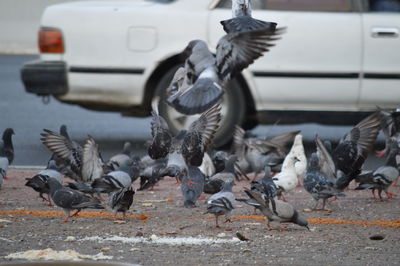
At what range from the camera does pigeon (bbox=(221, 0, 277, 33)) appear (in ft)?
24.6

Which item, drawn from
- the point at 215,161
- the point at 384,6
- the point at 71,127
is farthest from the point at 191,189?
the point at 71,127

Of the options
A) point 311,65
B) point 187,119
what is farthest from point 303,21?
point 187,119

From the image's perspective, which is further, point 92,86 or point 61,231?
point 92,86

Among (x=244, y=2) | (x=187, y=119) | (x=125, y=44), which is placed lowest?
(x=187, y=119)

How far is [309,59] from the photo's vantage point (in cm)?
1141

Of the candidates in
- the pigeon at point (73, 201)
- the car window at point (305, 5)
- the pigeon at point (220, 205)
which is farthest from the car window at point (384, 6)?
the pigeon at point (73, 201)

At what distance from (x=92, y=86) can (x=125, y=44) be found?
598 millimetres

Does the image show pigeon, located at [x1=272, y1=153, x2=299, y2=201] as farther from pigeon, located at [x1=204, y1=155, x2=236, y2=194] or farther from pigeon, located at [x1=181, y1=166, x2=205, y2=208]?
pigeon, located at [x1=181, y1=166, x2=205, y2=208]

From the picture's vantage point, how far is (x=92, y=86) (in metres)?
11.6

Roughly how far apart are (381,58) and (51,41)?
364 centimetres

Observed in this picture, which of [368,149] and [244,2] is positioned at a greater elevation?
[244,2]

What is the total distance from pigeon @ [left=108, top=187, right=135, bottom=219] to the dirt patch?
11 centimetres

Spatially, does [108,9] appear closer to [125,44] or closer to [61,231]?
[125,44]

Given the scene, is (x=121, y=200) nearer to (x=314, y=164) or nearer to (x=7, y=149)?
(x=314, y=164)
